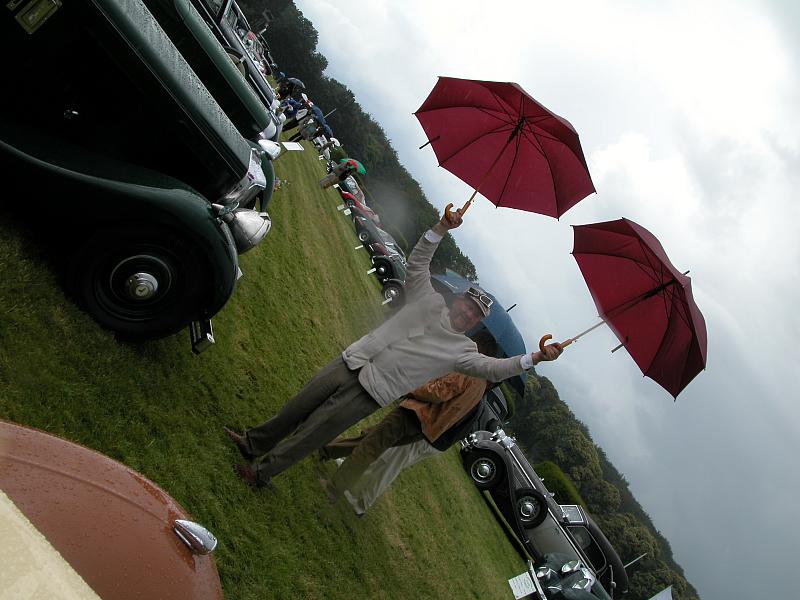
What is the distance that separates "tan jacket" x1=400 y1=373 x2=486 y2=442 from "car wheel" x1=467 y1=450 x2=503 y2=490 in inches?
242

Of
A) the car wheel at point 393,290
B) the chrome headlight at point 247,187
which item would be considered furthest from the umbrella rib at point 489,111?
the car wheel at point 393,290

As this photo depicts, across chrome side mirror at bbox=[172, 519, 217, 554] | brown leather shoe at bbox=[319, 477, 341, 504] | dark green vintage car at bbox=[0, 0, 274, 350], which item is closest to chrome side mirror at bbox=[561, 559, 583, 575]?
brown leather shoe at bbox=[319, 477, 341, 504]

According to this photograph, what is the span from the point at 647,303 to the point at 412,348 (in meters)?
1.80

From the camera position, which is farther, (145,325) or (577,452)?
(577,452)

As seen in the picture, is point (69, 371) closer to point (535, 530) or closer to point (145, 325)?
point (145, 325)

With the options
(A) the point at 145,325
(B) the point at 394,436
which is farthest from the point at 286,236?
(A) the point at 145,325

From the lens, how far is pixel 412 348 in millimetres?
4629

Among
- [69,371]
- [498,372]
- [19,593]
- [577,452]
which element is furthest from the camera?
[577,452]

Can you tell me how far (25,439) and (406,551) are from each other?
211 inches

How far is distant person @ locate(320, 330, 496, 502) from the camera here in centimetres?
554

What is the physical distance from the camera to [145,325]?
4.14 meters

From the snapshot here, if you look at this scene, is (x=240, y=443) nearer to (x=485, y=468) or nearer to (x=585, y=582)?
(x=585, y=582)

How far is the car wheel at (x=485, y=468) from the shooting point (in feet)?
37.6

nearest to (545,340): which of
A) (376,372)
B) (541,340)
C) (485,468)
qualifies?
(541,340)
